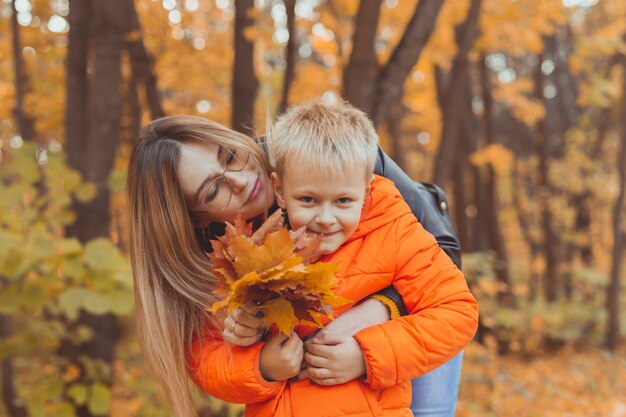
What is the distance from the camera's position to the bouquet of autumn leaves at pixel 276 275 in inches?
52.9

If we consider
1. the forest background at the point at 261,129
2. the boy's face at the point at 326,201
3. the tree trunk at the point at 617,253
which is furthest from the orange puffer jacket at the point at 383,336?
the tree trunk at the point at 617,253

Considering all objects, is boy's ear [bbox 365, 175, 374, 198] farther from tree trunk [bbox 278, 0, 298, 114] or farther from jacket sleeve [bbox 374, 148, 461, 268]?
tree trunk [bbox 278, 0, 298, 114]

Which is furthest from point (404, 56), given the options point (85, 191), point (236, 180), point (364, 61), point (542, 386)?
point (542, 386)

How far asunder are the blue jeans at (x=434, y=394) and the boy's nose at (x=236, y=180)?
3.00ft

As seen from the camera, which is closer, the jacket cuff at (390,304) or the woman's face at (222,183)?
the jacket cuff at (390,304)

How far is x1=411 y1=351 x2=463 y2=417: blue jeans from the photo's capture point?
2.18 metres

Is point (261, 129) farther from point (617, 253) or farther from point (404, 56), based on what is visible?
point (617, 253)

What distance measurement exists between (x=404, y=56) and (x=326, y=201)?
91.5 inches

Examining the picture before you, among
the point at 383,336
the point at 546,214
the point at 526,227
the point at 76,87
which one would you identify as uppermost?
the point at 76,87

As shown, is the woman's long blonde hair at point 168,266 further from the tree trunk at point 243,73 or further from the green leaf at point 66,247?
the tree trunk at point 243,73

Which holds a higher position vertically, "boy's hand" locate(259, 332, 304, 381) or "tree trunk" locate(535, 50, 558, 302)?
"boy's hand" locate(259, 332, 304, 381)

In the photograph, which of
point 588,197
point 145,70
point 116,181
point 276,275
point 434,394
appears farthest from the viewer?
point 588,197

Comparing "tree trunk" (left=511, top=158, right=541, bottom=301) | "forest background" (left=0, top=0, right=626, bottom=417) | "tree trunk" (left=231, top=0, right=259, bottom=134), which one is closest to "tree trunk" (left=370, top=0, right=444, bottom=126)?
"forest background" (left=0, top=0, right=626, bottom=417)

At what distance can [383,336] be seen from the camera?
1768mm
